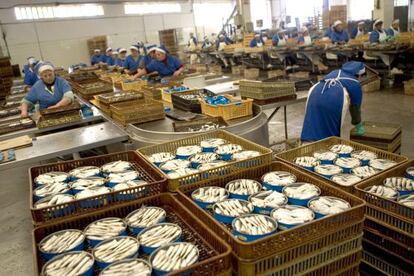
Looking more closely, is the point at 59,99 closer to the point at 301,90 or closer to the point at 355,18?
the point at 301,90

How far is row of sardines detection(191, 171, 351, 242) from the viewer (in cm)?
125

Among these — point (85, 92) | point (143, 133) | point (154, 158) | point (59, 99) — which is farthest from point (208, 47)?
point (154, 158)

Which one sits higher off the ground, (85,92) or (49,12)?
(49,12)

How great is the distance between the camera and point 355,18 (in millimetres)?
13484

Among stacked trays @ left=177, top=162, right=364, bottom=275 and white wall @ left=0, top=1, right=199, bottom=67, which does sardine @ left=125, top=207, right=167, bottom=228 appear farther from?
white wall @ left=0, top=1, right=199, bottom=67

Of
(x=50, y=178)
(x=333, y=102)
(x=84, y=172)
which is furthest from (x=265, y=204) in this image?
(x=333, y=102)

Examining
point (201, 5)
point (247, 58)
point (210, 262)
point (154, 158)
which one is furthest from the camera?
point (201, 5)

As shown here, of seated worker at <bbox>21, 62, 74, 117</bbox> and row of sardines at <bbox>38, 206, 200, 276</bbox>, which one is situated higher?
seated worker at <bbox>21, 62, 74, 117</bbox>

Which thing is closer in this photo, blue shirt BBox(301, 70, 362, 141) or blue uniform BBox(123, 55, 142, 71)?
blue shirt BBox(301, 70, 362, 141)

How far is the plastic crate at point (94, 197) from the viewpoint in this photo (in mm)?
1408

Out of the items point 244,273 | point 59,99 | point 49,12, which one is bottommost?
point 244,273

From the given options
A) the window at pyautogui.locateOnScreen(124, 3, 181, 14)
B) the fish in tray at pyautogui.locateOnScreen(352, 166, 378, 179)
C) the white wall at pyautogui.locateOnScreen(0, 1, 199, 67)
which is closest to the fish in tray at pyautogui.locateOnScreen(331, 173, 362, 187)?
the fish in tray at pyautogui.locateOnScreen(352, 166, 378, 179)

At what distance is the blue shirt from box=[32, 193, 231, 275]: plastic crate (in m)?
1.63

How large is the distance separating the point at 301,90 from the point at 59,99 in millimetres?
2630
